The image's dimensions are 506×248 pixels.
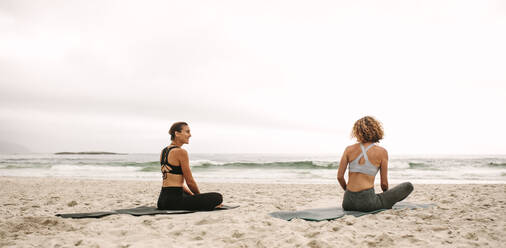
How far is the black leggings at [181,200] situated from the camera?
189 inches

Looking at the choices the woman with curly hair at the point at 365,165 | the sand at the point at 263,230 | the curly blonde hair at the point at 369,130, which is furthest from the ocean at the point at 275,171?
the sand at the point at 263,230

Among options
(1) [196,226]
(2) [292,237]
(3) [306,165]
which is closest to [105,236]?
(1) [196,226]

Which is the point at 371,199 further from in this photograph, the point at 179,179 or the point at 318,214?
the point at 179,179

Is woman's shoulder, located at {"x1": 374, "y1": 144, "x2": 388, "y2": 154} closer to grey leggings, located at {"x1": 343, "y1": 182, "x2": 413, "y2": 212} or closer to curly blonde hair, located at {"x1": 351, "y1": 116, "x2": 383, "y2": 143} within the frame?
curly blonde hair, located at {"x1": 351, "y1": 116, "x2": 383, "y2": 143}

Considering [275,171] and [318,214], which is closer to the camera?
[318,214]

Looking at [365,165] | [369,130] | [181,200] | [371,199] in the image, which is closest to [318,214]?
[371,199]

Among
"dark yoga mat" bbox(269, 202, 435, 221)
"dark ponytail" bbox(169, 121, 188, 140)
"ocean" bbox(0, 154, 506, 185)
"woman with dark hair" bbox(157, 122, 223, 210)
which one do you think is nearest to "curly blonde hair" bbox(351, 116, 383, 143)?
"dark yoga mat" bbox(269, 202, 435, 221)

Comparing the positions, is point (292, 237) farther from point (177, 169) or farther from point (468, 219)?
point (468, 219)

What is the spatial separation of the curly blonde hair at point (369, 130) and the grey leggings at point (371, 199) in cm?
76

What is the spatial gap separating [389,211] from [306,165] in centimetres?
2075

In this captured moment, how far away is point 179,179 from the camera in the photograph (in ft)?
15.3

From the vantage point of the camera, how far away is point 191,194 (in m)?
4.88

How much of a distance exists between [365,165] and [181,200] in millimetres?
2761

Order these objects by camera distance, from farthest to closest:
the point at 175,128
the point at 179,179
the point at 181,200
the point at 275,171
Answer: the point at 275,171 → the point at 181,200 → the point at 179,179 → the point at 175,128
